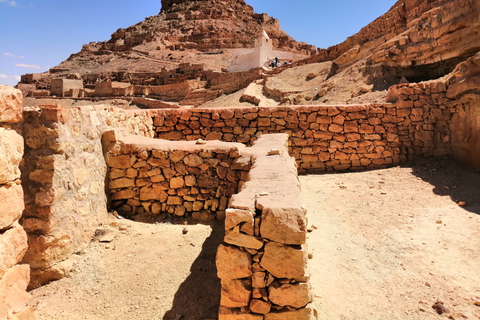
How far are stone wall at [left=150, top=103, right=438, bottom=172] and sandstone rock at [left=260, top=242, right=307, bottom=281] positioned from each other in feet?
16.3

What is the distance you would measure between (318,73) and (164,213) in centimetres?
1416

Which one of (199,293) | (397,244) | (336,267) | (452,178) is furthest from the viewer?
(452,178)

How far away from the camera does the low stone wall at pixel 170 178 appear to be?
13.6 ft

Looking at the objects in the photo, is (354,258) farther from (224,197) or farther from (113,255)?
(113,255)

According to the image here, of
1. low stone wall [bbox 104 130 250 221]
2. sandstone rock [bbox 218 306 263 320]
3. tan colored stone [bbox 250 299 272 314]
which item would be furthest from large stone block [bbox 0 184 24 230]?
low stone wall [bbox 104 130 250 221]

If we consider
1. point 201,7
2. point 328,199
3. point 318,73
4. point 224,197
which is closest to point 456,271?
point 328,199

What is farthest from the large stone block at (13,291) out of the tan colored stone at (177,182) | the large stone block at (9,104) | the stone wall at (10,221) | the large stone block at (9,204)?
the tan colored stone at (177,182)

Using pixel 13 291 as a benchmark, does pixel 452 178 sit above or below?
above

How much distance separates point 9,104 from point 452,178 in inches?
252

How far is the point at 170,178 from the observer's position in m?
4.20

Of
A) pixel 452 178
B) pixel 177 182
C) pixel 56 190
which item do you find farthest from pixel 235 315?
pixel 452 178

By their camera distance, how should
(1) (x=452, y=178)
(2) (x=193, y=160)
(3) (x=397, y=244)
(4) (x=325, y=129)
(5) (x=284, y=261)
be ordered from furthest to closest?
(4) (x=325, y=129) < (1) (x=452, y=178) < (2) (x=193, y=160) < (3) (x=397, y=244) < (5) (x=284, y=261)

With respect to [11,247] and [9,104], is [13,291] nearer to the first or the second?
[11,247]

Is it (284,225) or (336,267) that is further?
(336,267)
